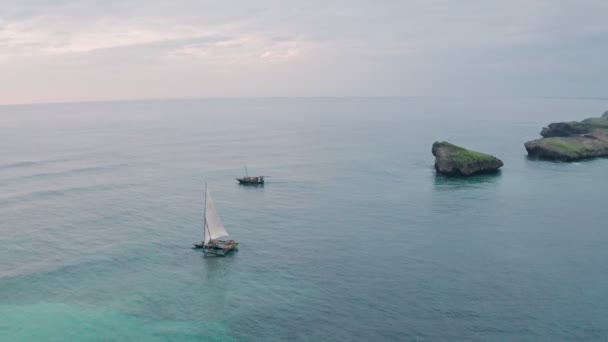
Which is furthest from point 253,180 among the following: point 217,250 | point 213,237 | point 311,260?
point 311,260

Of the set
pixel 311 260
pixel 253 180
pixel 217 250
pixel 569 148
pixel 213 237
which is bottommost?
pixel 311 260

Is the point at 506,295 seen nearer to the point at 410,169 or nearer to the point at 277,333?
the point at 277,333

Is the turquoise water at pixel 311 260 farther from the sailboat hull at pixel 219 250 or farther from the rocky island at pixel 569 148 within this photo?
the rocky island at pixel 569 148

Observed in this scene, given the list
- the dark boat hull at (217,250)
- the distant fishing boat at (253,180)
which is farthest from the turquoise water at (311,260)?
the distant fishing boat at (253,180)

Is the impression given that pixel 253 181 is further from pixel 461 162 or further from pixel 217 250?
pixel 461 162

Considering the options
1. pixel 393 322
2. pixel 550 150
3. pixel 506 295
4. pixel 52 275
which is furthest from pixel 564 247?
pixel 550 150

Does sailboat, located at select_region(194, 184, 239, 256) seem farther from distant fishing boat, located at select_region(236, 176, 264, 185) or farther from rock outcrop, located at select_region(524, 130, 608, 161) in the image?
rock outcrop, located at select_region(524, 130, 608, 161)
